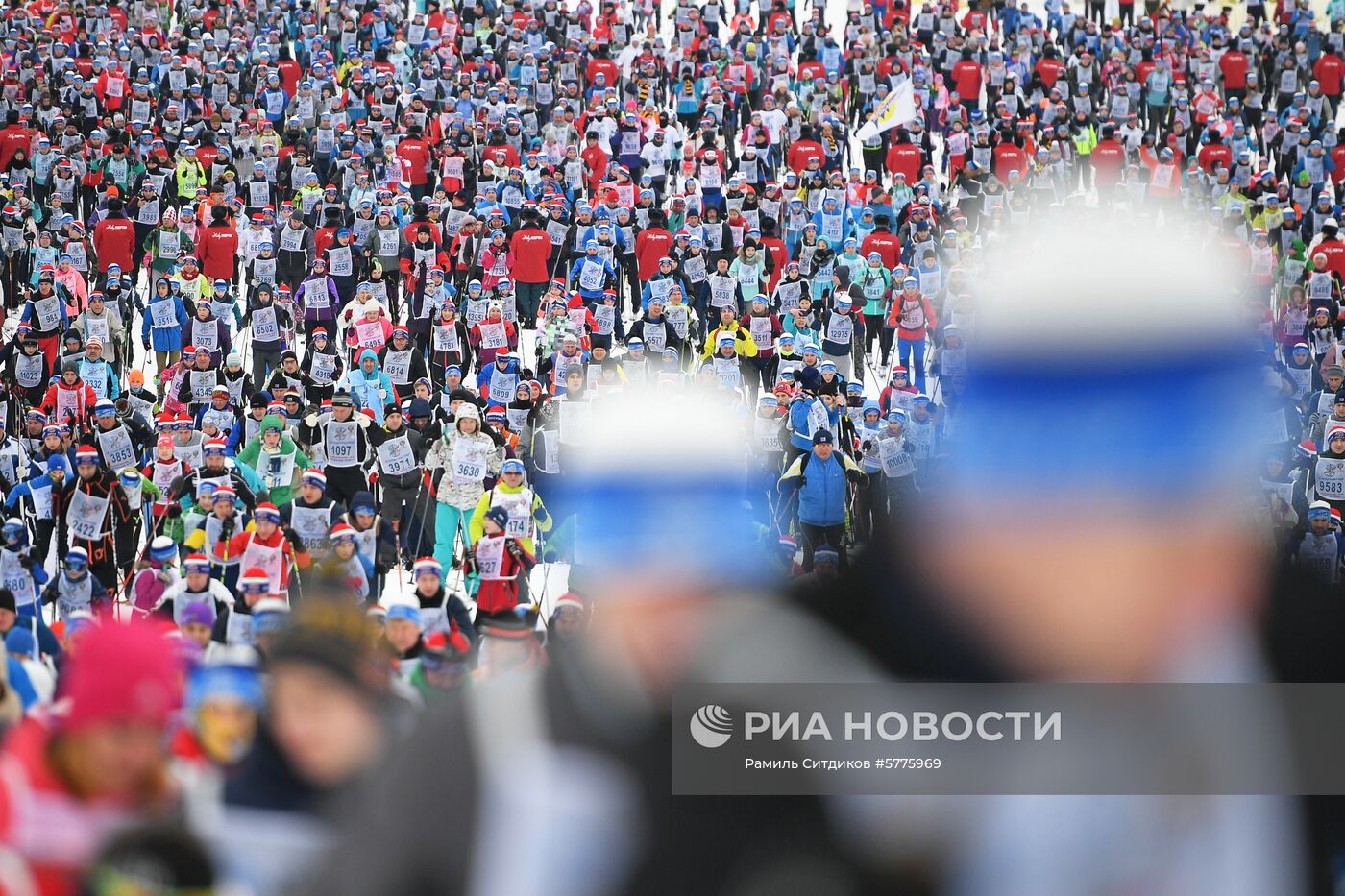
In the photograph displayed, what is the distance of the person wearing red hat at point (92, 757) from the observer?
1279 mm

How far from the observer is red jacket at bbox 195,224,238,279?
20.6 meters

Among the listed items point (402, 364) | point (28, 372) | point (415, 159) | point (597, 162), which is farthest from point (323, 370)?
point (597, 162)

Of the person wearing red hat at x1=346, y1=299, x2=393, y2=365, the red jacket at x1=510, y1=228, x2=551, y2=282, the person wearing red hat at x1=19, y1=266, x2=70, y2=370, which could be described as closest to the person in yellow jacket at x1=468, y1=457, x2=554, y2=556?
the person wearing red hat at x1=346, y1=299, x2=393, y2=365

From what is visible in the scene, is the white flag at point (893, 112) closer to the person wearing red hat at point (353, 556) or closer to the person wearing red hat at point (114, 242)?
the person wearing red hat at point (114, 242)

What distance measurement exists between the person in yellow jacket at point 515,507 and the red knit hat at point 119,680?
983 centimetres

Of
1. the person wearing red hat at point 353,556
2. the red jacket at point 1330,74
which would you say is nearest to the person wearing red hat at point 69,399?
the person wearing red hat at point 353,556

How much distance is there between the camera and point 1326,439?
13891mm

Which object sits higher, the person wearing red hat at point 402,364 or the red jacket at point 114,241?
the red jacket at point 114,241

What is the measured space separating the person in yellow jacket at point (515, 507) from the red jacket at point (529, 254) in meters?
8.27

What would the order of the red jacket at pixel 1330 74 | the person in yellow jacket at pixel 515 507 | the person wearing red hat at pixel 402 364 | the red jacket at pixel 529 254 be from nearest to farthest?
the person in yellow jacket at pixel 515 507
the person wearing red hat at pixel 402 364
the red jacket at pixel 529 254
the red jacket at pixel 1330 74

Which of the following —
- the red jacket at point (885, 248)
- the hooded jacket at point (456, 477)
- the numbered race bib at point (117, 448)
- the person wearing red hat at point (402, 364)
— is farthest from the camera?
the red jacket at point (885, 248)

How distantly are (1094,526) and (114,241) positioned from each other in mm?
21881

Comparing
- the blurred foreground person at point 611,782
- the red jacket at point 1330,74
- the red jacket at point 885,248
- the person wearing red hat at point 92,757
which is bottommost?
the red jacket at point 885,248

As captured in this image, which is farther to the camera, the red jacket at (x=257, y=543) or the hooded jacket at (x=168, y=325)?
the hooded jacket at (x=168, y=325)
